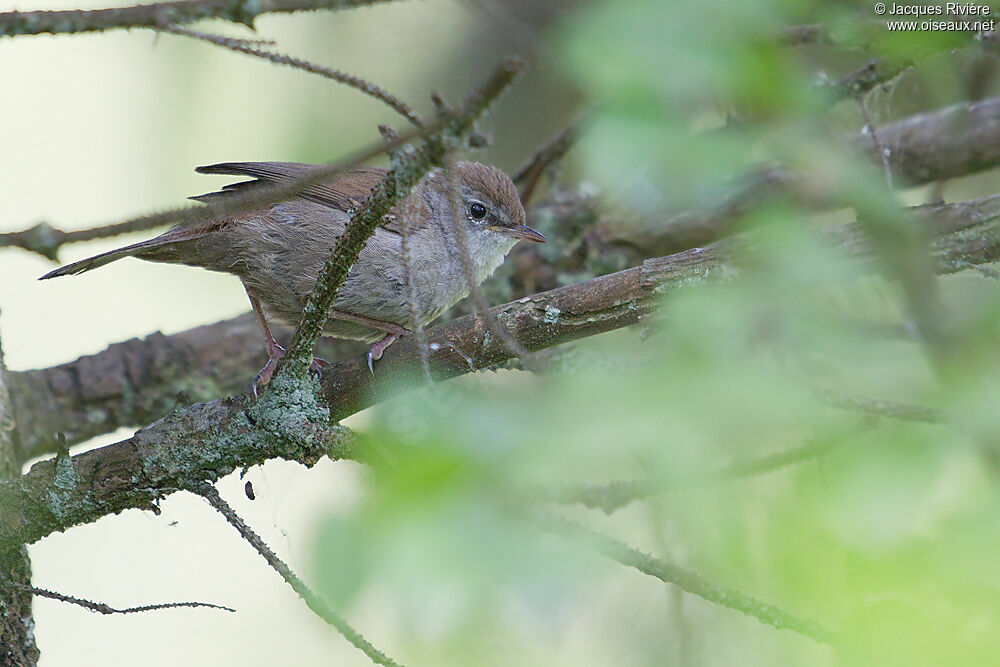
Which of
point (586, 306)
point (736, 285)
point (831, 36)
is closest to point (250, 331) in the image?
point (586, 306)

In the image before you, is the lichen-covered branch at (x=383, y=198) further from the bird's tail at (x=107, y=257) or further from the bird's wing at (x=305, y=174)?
the bird's tail at (x=107, y=257)

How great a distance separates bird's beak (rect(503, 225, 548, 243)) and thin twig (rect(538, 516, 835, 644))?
82.8 inches

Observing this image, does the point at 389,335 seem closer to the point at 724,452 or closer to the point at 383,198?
the point at 724,452

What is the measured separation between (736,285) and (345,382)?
4.77ft

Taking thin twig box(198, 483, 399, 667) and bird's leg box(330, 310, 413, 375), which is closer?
thin twig box(198, 483, 399, 667)

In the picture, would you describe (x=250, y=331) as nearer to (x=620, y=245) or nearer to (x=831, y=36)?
(x=620, y=245)

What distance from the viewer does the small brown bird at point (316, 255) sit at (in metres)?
3.71

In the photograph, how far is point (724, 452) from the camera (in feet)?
10.4

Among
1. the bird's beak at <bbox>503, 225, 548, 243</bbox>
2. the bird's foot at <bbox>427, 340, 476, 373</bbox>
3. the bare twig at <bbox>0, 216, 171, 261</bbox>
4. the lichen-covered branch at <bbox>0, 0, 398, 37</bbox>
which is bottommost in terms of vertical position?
the bird's foot at <bbox>427, 340, 476, 373</bbox>

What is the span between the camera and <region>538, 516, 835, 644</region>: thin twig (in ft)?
7.43

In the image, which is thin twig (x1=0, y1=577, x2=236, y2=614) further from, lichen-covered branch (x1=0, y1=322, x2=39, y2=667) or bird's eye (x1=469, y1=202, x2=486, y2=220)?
bird's eye (x1=469, y1=202, x2=486, y2=220)

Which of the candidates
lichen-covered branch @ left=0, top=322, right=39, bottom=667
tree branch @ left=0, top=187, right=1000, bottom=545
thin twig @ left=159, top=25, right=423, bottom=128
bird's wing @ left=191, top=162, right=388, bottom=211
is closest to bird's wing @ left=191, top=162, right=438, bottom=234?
bird's wing @ left=191, top=162, right=388, bottom=211

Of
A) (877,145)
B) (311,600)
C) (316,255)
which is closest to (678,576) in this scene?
(311,600)

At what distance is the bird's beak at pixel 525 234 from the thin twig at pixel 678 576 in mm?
2104
